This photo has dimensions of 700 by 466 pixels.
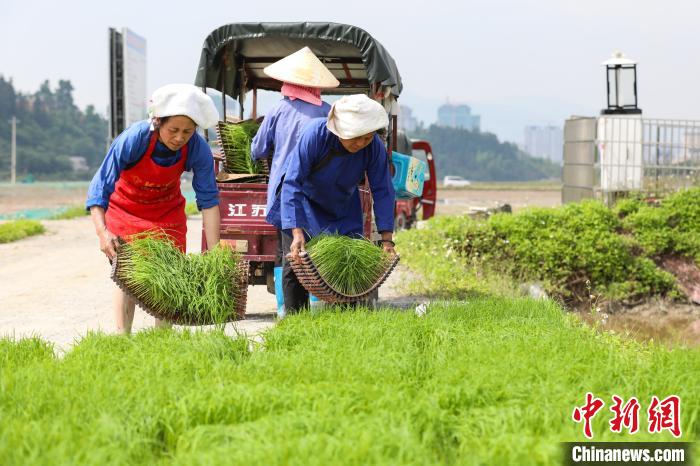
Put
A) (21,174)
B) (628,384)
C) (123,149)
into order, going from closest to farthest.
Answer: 1. (628,384)
2. (123,149)
3. (21,174)

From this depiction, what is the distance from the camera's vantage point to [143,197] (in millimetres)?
A: 6621

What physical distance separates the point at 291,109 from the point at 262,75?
3569 millimetres

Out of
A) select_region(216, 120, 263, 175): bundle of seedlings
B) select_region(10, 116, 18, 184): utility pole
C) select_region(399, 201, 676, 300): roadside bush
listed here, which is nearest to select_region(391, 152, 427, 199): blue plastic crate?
select_region(216, 120, 263, 175): bundle of seedlings

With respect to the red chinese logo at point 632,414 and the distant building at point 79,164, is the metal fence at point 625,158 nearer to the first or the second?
the red chinese logo at point 632,414

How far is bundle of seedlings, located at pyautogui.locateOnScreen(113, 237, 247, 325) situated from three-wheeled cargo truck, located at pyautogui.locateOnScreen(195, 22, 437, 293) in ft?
7.36

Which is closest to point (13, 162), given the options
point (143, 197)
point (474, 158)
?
point (143, 197)

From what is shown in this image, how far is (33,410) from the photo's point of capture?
175 inches

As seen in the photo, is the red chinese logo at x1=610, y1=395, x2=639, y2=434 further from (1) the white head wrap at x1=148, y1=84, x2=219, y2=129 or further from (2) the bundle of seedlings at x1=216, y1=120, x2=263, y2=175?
(2) the bundle of seedlings at x1=216, y1=120, x2=263, y2=175

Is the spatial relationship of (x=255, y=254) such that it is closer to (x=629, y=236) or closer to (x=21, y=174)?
(x=629, y=236)

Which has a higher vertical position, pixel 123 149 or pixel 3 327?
pixel 123 149

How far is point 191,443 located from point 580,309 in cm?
943

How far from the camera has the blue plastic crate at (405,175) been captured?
390 inches

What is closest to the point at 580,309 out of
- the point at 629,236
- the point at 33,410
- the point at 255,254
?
the point at 629,236

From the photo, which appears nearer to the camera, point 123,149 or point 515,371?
point 515,371
